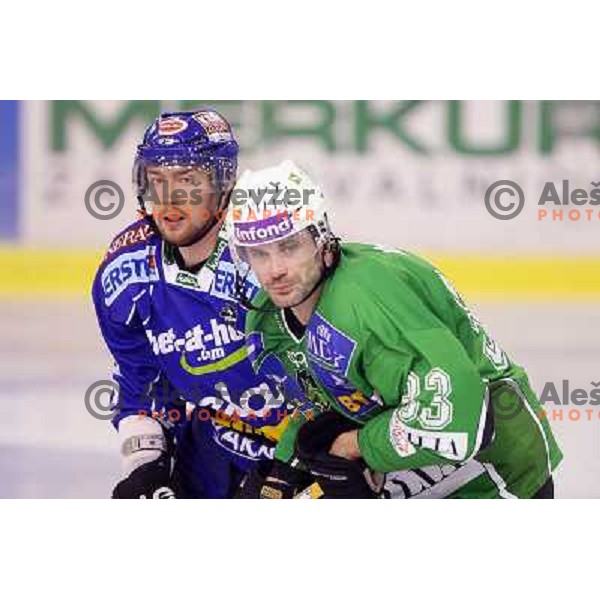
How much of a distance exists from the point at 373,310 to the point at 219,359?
0.48 m

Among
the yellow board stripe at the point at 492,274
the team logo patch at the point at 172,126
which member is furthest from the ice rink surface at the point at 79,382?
the team logo patch at the point at 172,126

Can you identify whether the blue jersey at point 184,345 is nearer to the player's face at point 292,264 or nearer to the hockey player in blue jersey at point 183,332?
the hockey player in blue jersey at point 183,332

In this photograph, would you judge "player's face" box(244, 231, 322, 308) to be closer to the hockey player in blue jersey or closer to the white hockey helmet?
the white hockey helmet

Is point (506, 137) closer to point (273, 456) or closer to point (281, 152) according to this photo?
point (281, 152)

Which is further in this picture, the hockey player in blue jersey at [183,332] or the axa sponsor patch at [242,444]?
the axa sponsor patch at [242,444]

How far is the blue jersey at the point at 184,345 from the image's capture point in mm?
4020

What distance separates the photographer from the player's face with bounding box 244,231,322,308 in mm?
3881

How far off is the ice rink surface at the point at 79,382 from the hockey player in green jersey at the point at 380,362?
0.26 ft

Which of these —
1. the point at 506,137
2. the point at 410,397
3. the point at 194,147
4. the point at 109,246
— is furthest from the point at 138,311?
the point at 506,137

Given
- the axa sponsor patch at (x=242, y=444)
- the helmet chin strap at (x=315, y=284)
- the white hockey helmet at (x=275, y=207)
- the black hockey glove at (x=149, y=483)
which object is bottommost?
the black hockey glove at (x=149, y=483)

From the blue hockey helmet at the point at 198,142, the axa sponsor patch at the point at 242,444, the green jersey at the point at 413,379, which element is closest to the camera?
the green jersey at the point at 413,379

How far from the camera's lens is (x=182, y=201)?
13.1 ft

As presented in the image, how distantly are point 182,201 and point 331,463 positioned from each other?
0.79m
